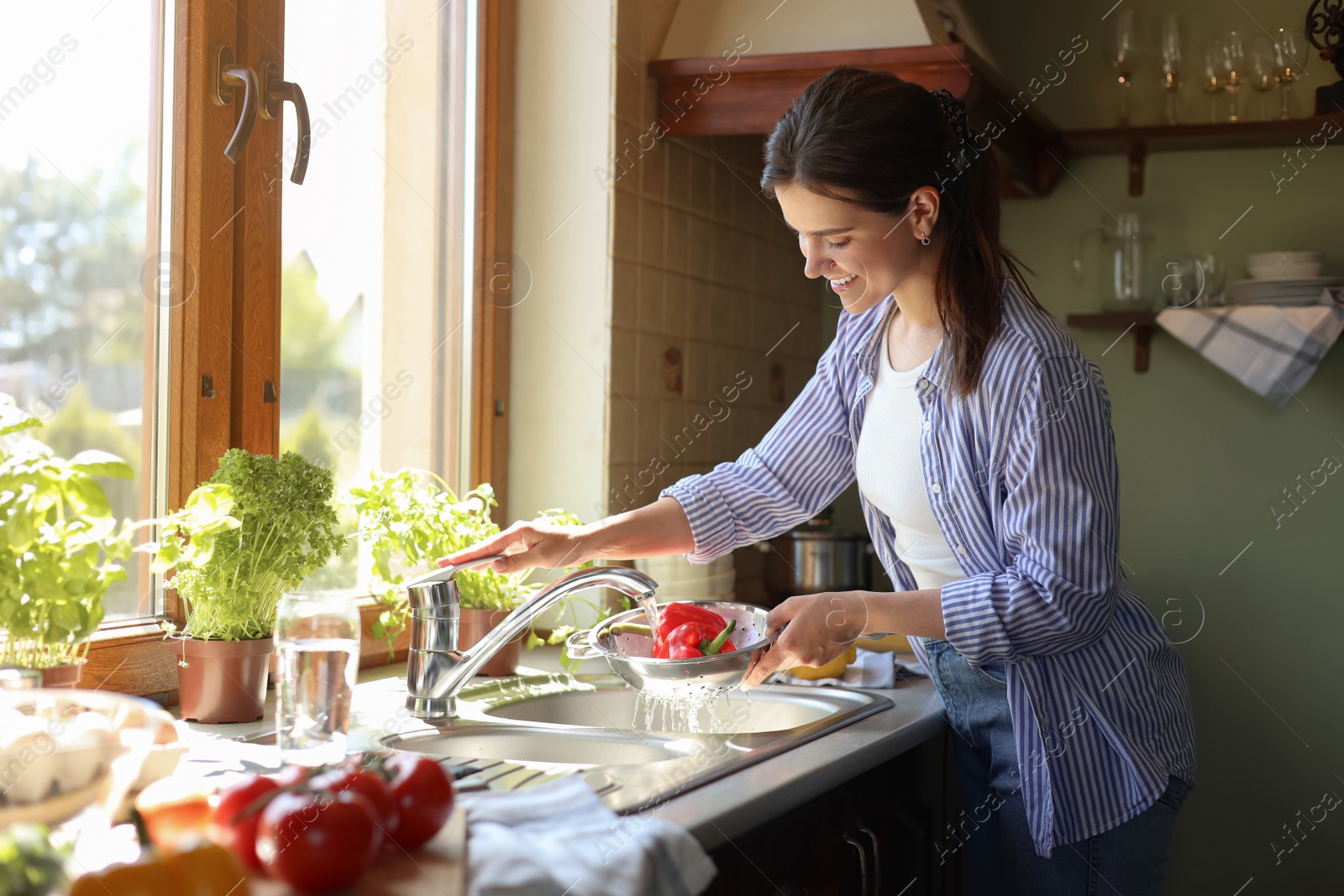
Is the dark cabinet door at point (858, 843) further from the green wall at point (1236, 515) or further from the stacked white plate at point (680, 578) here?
the green wall at point (1236, 515)

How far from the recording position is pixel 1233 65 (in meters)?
2.30

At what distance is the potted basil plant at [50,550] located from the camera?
3.22 feet

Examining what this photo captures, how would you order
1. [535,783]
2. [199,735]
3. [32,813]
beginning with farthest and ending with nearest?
[199,735] < [535,783] < [32,813]

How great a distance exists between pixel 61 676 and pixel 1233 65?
2273 mm

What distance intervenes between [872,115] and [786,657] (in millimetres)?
595

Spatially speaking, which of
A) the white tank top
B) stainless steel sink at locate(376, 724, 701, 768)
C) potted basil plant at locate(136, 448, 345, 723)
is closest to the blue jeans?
the white tank top

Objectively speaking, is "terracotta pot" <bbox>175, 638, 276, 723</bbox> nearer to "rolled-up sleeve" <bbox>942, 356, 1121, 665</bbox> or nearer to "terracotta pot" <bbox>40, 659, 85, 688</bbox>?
"terracotta pot" <bbox>40, 659, 85, 688</bbox>

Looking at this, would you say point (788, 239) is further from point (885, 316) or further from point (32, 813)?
point (32, 813)

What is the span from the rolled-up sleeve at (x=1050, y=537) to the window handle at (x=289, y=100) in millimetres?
897

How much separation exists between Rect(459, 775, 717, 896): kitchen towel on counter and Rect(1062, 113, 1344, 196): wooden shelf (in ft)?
6.25

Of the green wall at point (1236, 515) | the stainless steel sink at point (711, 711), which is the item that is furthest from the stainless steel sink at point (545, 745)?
the green wall at point (1236, 515)

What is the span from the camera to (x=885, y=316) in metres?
1.53

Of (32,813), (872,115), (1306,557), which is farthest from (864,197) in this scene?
(1306,557)

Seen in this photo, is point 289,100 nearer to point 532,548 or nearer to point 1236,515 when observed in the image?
point 532,548
